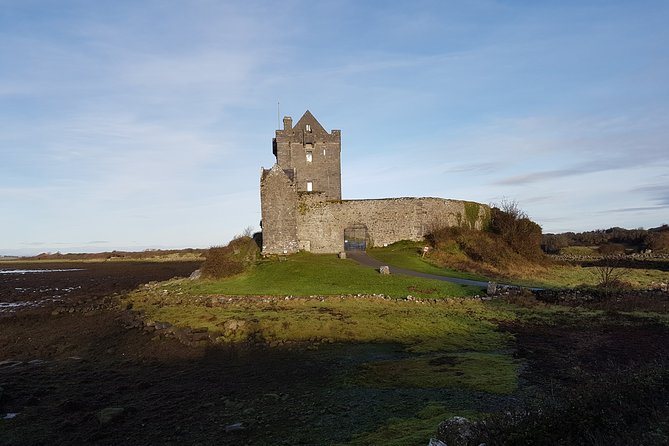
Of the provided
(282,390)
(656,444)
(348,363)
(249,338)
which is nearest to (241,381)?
(282,390)

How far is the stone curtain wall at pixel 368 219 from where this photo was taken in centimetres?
4156

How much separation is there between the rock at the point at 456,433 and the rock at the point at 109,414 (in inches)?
293

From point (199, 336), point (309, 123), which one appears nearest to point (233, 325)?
point (199, 336)

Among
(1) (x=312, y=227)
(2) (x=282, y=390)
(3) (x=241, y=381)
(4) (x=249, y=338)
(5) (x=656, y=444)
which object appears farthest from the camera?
(1) (x=312, y=227)

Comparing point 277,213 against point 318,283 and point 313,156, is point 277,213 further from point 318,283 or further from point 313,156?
point 313,156

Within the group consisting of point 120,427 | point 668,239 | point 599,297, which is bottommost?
point 120,427

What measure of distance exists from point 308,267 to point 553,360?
62.3 ft

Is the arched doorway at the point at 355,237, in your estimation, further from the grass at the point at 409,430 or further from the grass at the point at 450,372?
the grass at the point at 409,430

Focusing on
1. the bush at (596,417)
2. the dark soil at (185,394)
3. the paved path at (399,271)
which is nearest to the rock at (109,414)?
the dark soil at (185,394)

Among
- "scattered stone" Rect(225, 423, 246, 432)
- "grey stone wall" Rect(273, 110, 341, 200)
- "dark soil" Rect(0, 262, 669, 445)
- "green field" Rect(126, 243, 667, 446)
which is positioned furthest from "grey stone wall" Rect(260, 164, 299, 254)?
"scattered stone" Rect(225, 423, 246, 432)

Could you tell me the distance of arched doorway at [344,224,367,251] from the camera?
4162cm

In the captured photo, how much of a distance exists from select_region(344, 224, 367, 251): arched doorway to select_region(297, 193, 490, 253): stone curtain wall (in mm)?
357

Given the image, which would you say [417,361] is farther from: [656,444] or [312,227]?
[312,227]

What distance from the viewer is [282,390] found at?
1155cm
